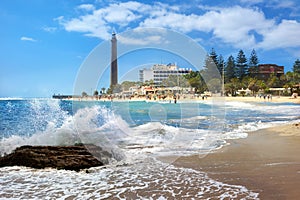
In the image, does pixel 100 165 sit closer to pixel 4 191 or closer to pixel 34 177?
pixel 34 177

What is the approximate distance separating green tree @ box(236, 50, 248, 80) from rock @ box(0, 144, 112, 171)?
232ft

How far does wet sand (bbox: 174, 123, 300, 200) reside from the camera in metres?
3.52

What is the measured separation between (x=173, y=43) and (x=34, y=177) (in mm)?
3556

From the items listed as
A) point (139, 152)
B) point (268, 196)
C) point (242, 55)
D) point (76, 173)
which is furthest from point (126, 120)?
point (242, 55)

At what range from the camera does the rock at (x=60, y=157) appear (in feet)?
15.8

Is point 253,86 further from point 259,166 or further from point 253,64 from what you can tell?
point 259,166

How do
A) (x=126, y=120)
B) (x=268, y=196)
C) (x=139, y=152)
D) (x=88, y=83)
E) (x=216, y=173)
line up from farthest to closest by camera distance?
1. (x=126, y=120)
2. (x=139, y=152)
3. (x=88, y=83)
4. (x=216, y=173)
5. (x=268, y=196)

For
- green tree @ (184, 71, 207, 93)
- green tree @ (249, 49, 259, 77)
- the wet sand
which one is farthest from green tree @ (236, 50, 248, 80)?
the wet sand

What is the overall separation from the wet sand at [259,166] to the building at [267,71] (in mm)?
72697

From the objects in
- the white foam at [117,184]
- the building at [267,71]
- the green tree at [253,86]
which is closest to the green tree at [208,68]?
the white foam at [117,184]

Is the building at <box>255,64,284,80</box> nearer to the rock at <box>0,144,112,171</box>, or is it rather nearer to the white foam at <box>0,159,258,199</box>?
the rock at <box>0,144,112,171</box>

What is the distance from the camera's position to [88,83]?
468 cm

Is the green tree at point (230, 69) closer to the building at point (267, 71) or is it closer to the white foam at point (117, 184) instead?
the building at point (267, 71)

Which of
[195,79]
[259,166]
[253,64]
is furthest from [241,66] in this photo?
[259,166]
